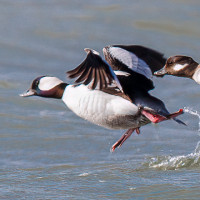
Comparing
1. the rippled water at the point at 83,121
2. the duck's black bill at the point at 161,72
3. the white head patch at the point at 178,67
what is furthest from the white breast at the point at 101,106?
the white head patch at the point at 178,67

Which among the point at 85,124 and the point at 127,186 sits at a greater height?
the point at 127,186

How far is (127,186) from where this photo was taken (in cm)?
645

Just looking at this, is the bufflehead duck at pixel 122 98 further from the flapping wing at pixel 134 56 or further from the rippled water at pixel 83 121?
the rippled water at pixel 83 121

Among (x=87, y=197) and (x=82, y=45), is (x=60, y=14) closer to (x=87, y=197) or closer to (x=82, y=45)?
(x=82, y=45)

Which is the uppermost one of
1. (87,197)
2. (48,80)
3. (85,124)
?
(48,80)

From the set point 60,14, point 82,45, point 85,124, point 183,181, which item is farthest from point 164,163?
point 60,14

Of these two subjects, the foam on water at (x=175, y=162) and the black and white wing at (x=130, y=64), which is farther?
the foam on water at (x=175, y=162)

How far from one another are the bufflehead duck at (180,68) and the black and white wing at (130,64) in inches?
41.3

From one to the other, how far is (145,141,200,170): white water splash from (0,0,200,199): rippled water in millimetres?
10

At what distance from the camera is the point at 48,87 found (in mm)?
6910

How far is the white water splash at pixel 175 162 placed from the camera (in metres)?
7.13

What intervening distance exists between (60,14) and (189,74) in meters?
5.43

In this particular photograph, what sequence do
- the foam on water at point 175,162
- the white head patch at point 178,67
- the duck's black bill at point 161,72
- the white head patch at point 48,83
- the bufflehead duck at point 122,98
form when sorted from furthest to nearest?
the white head patch at point 178,67 < the duck's black bill at point 161,72 < the foam on water at point 175,162 < the white head patch at point 48,83 < the bufflehead duck at point 122,98

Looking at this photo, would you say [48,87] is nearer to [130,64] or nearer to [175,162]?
[130,64]
